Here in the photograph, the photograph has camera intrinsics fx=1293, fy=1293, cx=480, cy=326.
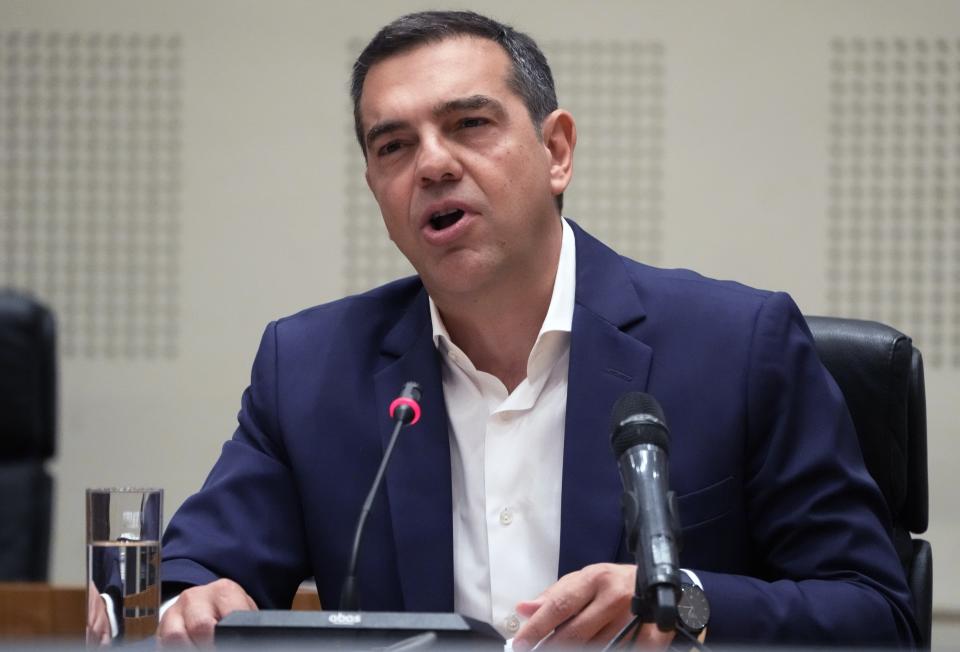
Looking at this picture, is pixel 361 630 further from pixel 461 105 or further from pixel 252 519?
pixel 461 105

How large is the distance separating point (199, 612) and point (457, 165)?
77 centimetres

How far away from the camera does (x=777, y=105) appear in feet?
12.6

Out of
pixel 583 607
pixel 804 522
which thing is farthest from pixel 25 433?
pixel 804 522

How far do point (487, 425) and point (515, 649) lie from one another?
0.59 metres

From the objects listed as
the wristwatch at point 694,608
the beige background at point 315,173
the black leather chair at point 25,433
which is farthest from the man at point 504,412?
the beige background at point 315,173

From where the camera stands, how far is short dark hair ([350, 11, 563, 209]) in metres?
2.08

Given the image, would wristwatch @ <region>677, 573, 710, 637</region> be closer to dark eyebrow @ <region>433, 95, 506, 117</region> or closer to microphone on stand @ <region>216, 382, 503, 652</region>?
microphone on stand @ <region>216, 382, 503, 652</region>

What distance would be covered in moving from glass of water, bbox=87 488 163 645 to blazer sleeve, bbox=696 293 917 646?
2.27 ft

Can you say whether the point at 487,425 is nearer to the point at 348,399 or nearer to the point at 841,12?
the point at 348,399

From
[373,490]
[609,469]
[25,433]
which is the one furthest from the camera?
[25,433]

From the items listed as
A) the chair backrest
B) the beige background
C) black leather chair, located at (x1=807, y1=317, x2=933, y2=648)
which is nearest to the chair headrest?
black leather chair, located at (x1=807, y1=317, x2=933, y2=648)

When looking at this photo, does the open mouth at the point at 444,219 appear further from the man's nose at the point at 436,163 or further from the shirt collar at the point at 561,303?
the shirt collar at the point at 561,303

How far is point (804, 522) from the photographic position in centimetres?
184

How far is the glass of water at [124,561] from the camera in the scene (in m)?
1.46
